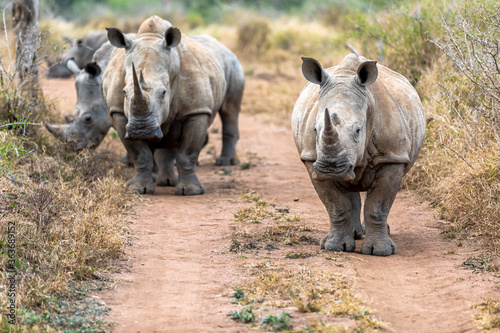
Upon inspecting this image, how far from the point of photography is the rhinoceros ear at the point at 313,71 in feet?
18.4

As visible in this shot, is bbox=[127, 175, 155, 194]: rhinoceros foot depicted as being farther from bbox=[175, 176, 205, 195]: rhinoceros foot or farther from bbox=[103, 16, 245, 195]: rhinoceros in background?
bbox=[175, 176, 205, 195]: rhinoceros foot

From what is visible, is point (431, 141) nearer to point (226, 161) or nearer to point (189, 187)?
point (189, 187)

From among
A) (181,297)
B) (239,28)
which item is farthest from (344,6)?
(181,297)

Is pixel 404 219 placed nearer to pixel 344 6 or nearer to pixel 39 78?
pixel 39 78

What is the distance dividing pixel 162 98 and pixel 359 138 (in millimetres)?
3085

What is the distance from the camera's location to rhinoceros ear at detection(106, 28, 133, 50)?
788 centimetres

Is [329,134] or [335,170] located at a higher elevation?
[329,134]

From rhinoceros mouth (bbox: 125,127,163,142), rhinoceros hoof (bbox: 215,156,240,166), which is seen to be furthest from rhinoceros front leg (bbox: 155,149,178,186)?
rhinoceros hoof (bbox: 215,156,240,166)

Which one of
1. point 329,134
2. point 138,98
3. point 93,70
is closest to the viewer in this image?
point 329,134

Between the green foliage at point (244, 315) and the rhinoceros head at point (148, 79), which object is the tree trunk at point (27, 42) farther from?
the green foliage at point (244, 315)

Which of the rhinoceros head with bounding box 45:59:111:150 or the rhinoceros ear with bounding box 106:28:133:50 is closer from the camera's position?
the rhinoceros ear with bounding box 106:28:133:50

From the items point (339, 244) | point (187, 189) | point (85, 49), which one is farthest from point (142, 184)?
point (85, 49)

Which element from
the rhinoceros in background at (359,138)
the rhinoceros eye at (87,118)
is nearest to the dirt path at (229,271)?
the rhinoceros in background at (359,138)

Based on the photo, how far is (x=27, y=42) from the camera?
30.3 ft
